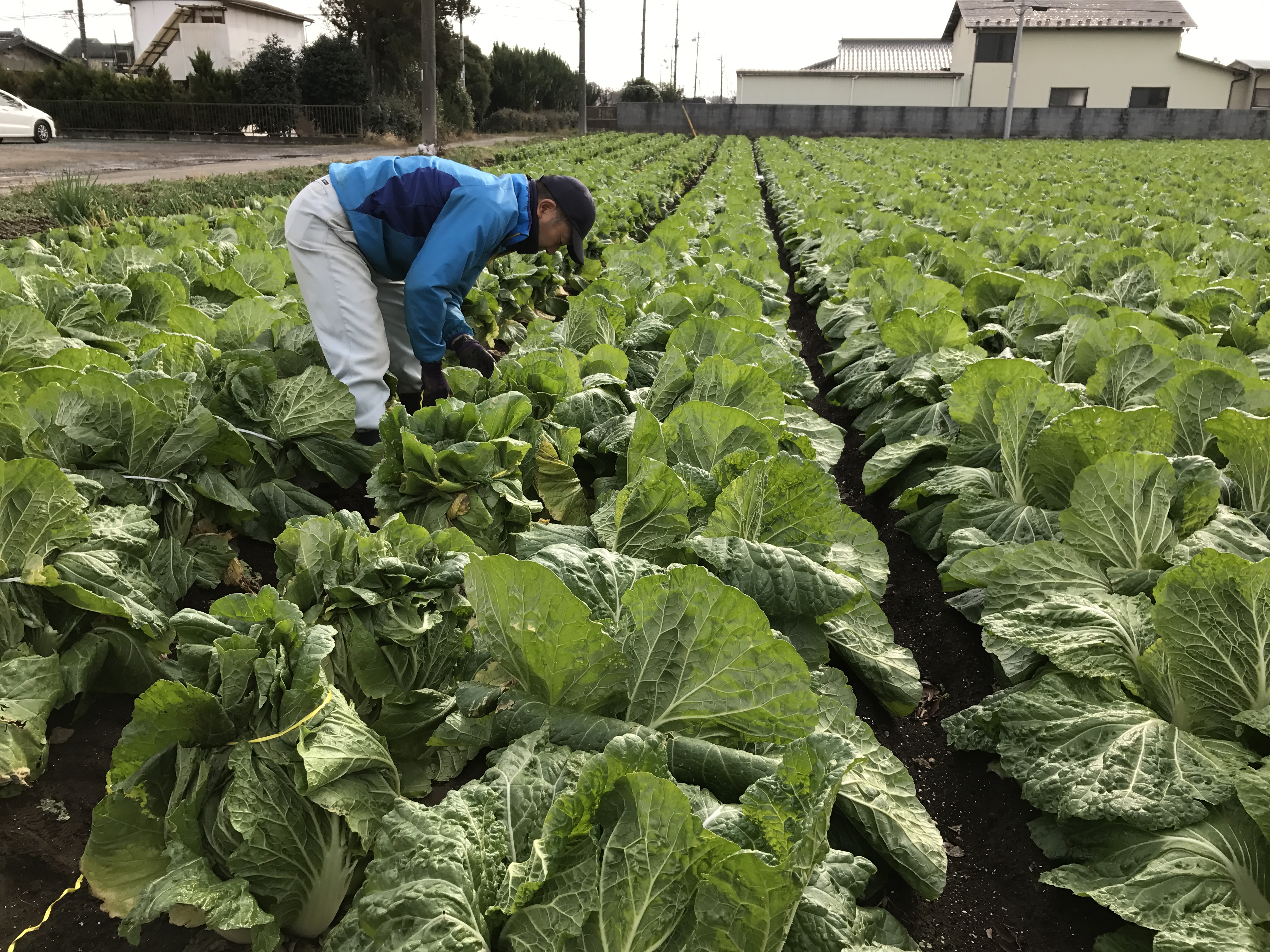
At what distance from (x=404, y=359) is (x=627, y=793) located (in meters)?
4.05

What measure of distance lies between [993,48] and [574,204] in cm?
5477

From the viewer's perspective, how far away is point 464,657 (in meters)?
2.54

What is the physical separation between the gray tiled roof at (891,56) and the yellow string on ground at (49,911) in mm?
60391

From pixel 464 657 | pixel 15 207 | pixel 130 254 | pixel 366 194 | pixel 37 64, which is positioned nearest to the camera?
pixel 464 657

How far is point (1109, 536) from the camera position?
8.98 feet

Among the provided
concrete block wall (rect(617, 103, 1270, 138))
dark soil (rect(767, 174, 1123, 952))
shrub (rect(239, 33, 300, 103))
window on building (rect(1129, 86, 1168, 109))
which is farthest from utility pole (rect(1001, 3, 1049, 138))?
dark soil (rect(767, 174, 1123, 952))

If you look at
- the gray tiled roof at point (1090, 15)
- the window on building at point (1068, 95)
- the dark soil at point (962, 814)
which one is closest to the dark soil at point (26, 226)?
the dark soil at point (962, 814)

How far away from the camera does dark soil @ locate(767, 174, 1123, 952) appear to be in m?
2.24

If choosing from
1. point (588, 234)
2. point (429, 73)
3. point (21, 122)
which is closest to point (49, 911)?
point (588, 234)

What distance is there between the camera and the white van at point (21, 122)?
80.9 feet

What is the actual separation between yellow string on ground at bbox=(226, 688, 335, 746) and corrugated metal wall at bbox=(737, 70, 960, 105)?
Result: 179ft

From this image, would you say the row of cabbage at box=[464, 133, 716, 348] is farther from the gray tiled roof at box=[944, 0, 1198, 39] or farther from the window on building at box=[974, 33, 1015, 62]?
the gray tiled roof at box=[944, 0, 1198, 39]

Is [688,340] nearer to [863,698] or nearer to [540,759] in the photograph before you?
[863,698]

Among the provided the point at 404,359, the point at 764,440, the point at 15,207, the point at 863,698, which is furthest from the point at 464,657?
the point at 15,207
